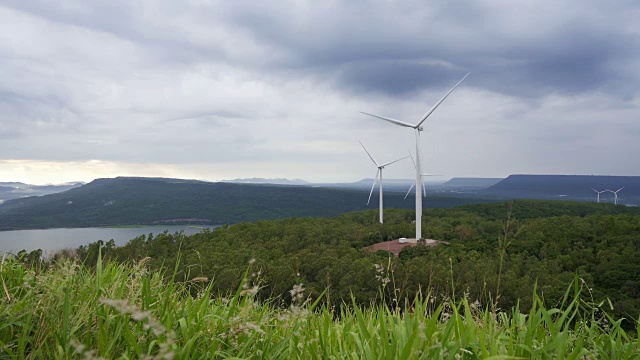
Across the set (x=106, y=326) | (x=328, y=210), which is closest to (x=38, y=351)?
(x=106, y=326)

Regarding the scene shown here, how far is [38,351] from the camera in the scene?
450 centimetres

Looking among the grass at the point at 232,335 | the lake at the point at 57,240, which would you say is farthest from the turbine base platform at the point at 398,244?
the grass at the point at 232,335

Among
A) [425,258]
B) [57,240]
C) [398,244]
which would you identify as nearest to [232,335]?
[57,240]

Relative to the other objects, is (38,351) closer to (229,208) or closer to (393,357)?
(393,357)

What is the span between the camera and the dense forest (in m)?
27.5

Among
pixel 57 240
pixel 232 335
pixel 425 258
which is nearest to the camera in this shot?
pixel 232 335

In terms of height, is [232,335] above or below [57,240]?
below

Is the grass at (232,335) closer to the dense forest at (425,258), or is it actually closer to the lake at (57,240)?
the lake at (57,240)

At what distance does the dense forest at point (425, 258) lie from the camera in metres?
27.5

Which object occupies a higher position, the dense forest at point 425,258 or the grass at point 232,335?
the grass at point 232,335

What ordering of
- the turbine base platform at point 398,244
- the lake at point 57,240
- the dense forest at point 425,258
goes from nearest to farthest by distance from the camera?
the lake at point 57,240 < the dense forest at point 425,258 < the turbine base platform at point 398,244

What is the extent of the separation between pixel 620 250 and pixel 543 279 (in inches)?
653

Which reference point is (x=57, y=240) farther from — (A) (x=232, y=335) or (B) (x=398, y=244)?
(B) (x=398, y=244)

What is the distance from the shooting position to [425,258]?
3891cm
